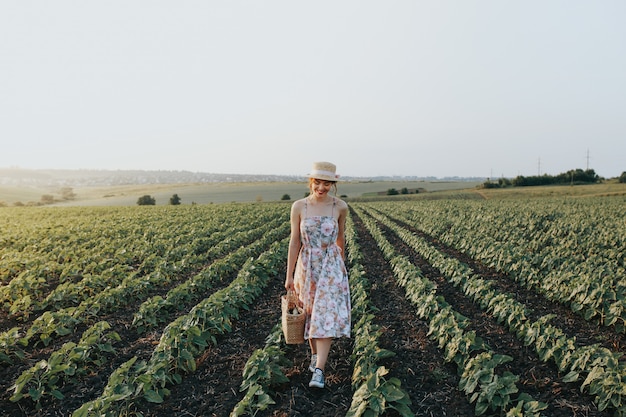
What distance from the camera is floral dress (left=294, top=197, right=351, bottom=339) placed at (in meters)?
4.29

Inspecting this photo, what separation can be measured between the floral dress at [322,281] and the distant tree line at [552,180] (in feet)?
264

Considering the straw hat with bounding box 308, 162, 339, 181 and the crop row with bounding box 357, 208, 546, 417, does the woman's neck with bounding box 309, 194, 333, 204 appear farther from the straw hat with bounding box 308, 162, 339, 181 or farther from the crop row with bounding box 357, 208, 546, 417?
the crop row with bounding box 357, 208, 546, 417

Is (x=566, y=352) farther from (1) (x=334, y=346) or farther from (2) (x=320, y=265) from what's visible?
(2) (x=320, y=265)

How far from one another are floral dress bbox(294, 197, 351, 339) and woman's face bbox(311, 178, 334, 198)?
0.28 metres

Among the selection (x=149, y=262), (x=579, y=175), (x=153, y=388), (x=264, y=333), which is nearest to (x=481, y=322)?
(x=264, y=333)

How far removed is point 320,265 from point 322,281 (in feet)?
0.62

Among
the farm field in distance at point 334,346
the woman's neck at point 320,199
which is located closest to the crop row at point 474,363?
the farm field in distance at point 334,346

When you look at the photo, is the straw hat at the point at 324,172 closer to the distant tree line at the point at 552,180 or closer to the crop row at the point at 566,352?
the crop row at the point at 566,352

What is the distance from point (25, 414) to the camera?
4180 millimetres

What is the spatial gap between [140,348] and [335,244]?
3.44 metres

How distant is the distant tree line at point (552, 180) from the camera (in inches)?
3068

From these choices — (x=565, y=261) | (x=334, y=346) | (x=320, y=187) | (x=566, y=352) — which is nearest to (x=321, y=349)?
(x=334, y=346)

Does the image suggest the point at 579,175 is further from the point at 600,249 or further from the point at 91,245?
the point at 91,245

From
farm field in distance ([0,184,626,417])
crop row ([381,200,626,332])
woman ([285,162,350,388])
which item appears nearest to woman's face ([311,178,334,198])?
woman ([285,162,350,388])
